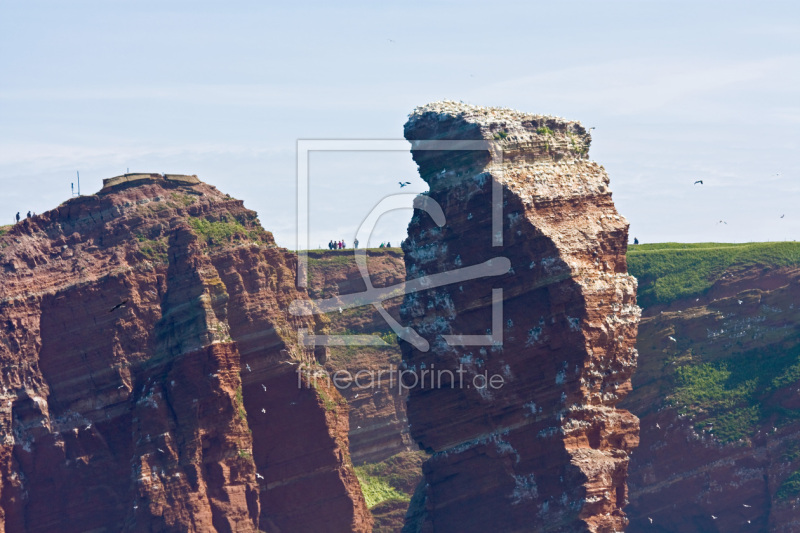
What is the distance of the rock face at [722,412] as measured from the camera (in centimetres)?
10838

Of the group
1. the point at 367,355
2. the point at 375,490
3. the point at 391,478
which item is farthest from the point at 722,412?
the point at 367,355

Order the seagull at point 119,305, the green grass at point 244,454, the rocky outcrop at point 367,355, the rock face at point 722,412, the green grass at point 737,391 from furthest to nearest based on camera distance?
1. the rocky outcrop at point 367,355
2. the green grass at point 737,391
3. the rock face at point 722,412
4. the green grass at point 244,454
5. the seagull at point 119,305

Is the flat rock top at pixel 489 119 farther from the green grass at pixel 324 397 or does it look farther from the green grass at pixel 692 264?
the green grass at pixel 692 264

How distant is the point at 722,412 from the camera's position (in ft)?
366

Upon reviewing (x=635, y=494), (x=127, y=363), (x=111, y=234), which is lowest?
(x=635, y=494)

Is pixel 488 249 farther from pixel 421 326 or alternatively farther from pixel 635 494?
pixel 635 494

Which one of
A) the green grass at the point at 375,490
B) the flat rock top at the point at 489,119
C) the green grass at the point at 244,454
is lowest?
the green grass at the point at 375,490

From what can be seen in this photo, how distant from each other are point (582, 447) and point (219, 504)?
68.9 feet

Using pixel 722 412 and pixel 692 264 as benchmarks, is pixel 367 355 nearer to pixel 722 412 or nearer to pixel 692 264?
pixel 692 264

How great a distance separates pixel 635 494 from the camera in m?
111

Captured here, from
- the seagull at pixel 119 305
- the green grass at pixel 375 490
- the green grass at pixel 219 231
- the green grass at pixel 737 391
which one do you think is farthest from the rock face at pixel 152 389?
the green grass at pixel 737 391

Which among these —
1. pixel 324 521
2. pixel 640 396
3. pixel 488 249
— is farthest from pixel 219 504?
pixel 640 396

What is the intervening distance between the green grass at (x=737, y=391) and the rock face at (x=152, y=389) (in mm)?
21024

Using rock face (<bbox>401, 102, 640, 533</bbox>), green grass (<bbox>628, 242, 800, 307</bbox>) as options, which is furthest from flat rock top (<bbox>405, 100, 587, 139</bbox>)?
Answer: green grass (<bbox>628, 242, 800, 307</bbox>)
